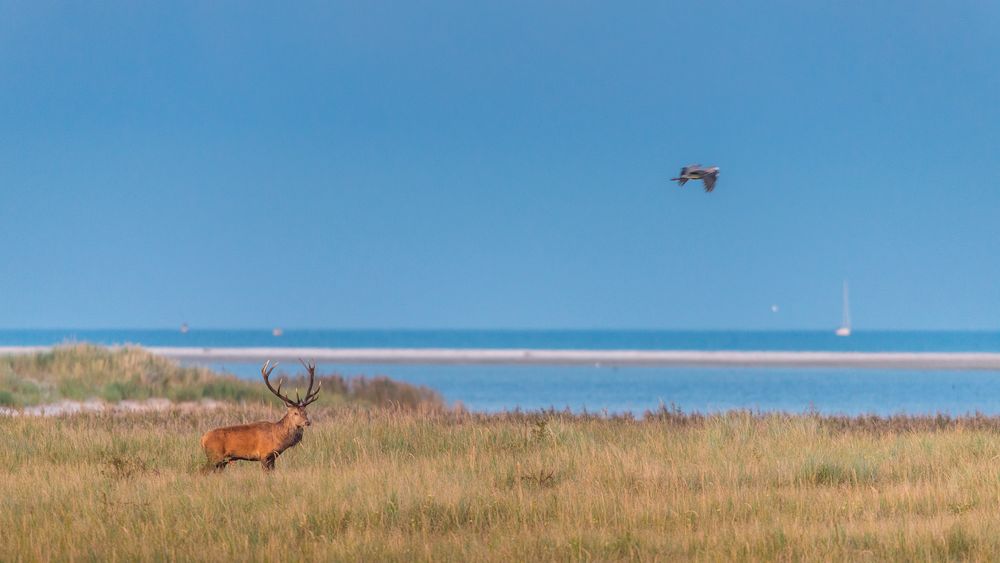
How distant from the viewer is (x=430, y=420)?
1755 centimetres

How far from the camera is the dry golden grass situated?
8.47 metres

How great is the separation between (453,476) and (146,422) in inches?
329

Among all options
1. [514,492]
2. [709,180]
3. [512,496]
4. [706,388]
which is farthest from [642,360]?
[512,496]

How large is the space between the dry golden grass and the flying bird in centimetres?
321

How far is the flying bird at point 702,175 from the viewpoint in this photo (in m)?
12.3

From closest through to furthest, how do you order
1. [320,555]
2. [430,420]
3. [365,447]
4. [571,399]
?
[320,555], [365,447], [430,420], [571,399]

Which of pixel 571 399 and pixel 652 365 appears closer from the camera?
pixel 571 399

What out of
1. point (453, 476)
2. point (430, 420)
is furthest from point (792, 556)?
point (430, 420)

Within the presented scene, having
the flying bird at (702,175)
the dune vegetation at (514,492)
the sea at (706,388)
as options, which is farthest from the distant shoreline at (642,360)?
the flying bird at (702,175)

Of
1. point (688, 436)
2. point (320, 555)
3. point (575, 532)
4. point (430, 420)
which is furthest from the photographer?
point (430, 420)

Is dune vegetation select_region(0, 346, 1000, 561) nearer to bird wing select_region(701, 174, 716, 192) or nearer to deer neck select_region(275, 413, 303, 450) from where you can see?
deer neck select_region(275, 413, 303, 450)

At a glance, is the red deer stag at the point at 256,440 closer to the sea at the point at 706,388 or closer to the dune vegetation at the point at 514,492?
the dune vegetation at the point at 514,492

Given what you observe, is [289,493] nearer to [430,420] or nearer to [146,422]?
[430,420]

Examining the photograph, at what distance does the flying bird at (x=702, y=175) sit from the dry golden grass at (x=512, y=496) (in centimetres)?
321
